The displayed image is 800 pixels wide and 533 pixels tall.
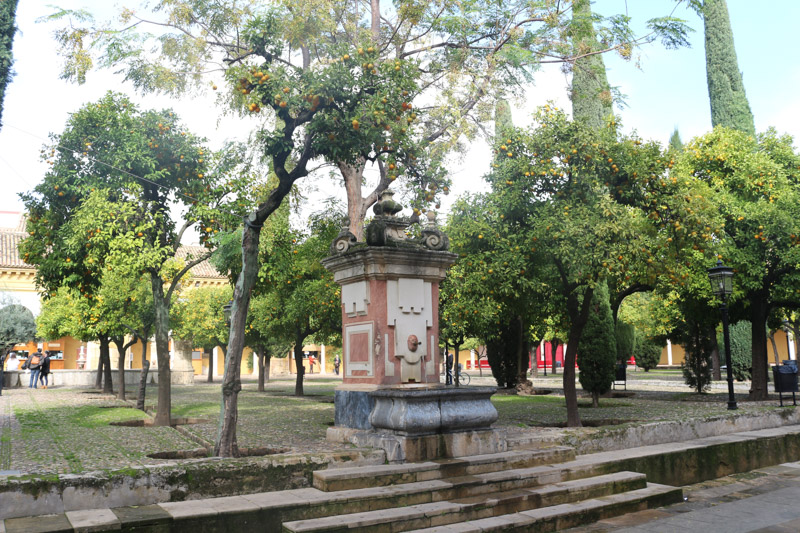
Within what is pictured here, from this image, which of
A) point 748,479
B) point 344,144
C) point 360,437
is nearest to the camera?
point 360,437

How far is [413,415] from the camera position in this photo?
7398mm

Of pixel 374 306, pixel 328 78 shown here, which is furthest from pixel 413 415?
pixel 328 78

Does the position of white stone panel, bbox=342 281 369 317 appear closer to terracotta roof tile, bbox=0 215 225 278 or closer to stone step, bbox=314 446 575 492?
stone step, bbox=314 446 575 492

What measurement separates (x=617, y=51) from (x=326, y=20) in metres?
7.75

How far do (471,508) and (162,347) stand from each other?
9170mm

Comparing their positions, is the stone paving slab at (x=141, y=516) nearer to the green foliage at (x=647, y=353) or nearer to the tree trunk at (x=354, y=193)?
the tree trunk at (x=354, y=193)

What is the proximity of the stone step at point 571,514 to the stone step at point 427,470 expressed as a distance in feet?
2.63

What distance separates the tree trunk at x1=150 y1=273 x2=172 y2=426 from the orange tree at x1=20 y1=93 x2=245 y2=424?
0.07ft

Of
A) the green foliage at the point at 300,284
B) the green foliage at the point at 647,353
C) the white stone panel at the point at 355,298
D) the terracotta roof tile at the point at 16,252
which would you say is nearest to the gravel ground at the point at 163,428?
the white stone panel at the point at 355,298

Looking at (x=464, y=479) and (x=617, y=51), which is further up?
(x=617, y=51)

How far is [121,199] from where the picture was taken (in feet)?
43.4

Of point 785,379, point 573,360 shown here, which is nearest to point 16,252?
point 573,360

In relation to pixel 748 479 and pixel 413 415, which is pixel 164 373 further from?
pixel 748 479

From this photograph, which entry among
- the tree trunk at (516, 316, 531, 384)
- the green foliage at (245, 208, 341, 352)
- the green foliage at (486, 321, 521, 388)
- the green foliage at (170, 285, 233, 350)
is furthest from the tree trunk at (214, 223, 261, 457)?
the green foliage at (170, 285, 233, 350)
